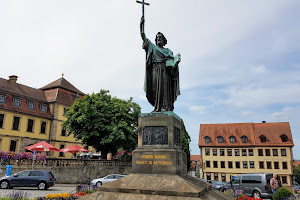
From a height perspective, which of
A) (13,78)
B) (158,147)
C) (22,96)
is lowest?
(158,147)

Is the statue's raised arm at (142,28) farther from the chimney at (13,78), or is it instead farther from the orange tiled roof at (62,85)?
the chimney at (13,78)

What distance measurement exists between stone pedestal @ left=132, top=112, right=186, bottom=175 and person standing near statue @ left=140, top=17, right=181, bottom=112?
1.82 feet

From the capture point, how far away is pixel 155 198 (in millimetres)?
5746

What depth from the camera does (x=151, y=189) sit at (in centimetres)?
603

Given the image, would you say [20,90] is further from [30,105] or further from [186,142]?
[186,142]

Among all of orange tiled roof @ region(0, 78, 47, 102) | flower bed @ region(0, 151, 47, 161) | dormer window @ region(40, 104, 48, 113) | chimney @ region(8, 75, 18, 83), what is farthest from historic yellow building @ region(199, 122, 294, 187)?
chimney @ region(8, 75, 18, 83)

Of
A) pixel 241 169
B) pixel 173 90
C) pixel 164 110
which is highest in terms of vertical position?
pixel 173 90

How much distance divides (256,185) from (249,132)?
31.0 meters

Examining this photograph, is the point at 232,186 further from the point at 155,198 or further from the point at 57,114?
the point at 57,114

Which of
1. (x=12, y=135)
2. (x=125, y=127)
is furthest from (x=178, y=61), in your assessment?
(x=12, y=135)

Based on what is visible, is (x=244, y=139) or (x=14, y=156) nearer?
(x=14, y=156)

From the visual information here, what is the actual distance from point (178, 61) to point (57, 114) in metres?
36.1

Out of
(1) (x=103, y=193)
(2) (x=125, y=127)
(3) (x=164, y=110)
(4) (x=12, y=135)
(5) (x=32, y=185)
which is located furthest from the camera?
(4) (x=12, y=135)

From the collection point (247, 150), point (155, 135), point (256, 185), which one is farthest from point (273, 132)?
point (155, 135)
